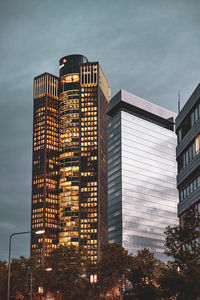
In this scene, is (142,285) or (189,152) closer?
(189,152)

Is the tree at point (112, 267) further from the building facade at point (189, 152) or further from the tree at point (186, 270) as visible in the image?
the tree at point (186, 270)

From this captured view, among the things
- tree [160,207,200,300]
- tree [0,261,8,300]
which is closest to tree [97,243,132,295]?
tree [0,261,8,300]

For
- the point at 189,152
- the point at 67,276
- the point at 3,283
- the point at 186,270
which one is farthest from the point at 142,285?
the point at 3,283

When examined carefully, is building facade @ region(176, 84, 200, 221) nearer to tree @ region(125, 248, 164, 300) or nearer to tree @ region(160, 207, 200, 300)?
tree @ region(125, 248, 164, 300)

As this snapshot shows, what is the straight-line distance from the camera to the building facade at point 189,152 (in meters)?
66.3

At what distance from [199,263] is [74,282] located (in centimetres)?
7137

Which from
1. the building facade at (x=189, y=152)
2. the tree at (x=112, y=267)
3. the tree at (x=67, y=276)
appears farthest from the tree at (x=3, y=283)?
the building facade at (x=189, y=152)

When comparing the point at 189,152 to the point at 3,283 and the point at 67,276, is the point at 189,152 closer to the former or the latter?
the point at 67,276

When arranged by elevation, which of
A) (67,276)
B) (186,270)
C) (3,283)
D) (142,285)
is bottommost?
(142,285)

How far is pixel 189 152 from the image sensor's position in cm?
7069

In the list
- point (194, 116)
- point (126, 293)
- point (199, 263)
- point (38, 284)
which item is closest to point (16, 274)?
point (38, 284)

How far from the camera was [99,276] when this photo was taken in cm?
10894

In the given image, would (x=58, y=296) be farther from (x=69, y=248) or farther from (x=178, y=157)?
(x=178, y=157)

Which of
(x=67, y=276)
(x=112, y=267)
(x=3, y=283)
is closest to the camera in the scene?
(x=112, y=267)
